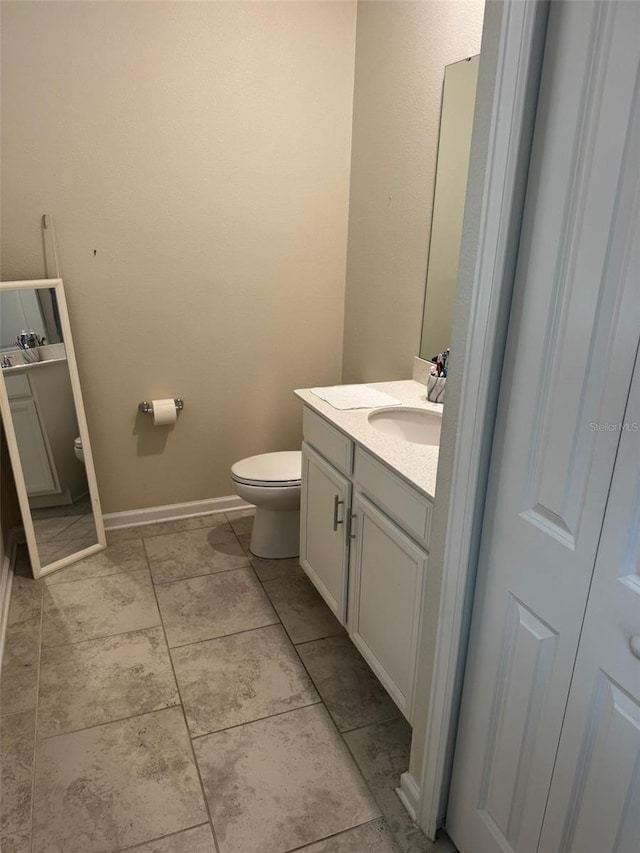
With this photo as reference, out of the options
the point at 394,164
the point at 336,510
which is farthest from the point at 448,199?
the point at 336,510

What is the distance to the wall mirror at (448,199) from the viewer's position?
205 cm

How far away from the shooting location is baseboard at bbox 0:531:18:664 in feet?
7.28

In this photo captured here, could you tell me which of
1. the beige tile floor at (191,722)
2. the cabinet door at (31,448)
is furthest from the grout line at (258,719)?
the cabinet door at (31,448)

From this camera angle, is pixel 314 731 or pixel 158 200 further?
pixel 158 200

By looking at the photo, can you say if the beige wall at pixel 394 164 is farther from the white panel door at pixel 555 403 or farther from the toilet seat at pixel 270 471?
the white panel door at pixel 555 403

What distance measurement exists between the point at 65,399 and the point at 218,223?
1.07 meters

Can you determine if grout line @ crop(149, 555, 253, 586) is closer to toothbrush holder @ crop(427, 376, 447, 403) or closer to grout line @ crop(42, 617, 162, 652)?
grout line @ crop(42, 617, 162, 652)

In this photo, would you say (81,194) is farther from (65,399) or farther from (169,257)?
(65,399)

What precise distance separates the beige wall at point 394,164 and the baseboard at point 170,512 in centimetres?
98

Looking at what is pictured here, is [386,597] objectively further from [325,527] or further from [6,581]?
[6,581]

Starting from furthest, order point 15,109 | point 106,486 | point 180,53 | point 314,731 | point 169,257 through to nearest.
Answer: point 106,486 < point 169,257 < point 180,53 < point 15,109 < point 314,731

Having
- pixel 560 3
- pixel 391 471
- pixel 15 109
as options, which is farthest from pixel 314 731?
pixel 15 109

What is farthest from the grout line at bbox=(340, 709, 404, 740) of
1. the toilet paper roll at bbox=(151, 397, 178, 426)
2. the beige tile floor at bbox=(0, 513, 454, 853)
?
the toilet paper roll at bbox=(151, 397, 178, 426)

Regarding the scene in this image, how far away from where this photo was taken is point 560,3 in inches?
37.6
